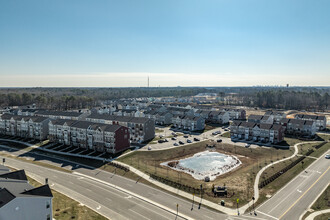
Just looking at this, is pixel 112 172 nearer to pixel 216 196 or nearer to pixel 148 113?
pixel 216 196

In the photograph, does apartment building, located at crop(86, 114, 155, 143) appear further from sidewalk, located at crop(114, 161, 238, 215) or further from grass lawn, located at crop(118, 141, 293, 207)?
sidewalk, located at crop(114, 161, 238, 215)

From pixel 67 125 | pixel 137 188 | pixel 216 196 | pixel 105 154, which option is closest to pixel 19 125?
pixel 67 125

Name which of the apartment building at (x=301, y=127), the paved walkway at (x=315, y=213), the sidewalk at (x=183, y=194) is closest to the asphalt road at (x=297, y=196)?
the paved walkway at (x=315, y=213)

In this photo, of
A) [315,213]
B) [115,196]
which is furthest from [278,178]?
[115,196]

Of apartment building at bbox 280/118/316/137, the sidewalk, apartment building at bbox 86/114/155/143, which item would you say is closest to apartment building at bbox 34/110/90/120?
apartment building at bbox 86/114/155/143

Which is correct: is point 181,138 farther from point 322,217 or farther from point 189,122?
point 322,217

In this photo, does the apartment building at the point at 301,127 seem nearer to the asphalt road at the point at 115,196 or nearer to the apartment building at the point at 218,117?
the apartment building at the point at 218,117
